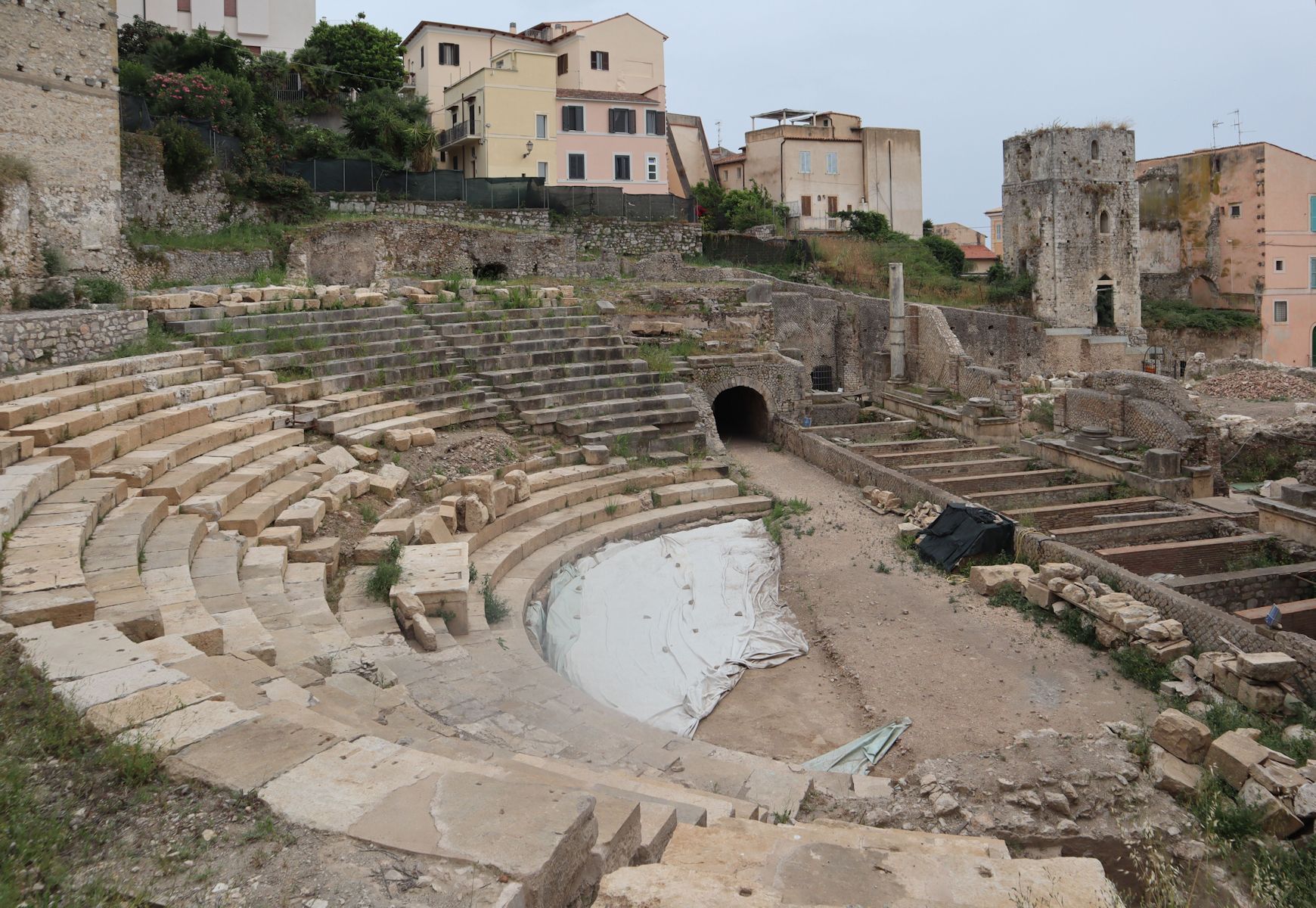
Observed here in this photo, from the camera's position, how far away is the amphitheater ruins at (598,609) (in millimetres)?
3947

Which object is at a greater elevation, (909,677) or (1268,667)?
(1268,667)

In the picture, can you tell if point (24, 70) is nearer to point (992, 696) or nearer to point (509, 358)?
point (509, 358)

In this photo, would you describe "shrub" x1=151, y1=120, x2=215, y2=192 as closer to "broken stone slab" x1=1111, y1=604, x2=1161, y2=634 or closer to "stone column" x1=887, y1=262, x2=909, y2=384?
"stone column" x1=887, y1=262, x2=909, y2=384

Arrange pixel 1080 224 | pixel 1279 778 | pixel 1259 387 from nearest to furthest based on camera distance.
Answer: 1. pixel 1279 778
2. pixel 1259 387
3. pixel 1080 224

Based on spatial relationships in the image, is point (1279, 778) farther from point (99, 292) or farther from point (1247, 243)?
point (1247, 243)

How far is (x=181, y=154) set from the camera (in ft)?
69.4

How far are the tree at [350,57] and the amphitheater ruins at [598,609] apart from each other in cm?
987

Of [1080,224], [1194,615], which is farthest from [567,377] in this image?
[1080,224]

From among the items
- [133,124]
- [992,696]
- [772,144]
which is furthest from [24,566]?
[772,144]

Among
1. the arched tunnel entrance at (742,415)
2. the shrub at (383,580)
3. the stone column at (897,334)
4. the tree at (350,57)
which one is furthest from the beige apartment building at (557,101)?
the shrub at (383,580)

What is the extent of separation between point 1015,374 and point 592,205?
12354 mm

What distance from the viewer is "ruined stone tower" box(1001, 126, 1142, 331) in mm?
32156

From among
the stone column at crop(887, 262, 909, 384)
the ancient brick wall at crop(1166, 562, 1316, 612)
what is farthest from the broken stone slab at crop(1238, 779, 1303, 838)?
the stone column at crop(887, 262, 909, 384)

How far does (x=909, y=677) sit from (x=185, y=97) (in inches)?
861
